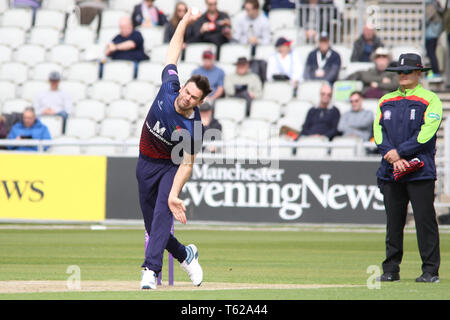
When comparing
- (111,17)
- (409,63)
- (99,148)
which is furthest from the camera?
(111,17)

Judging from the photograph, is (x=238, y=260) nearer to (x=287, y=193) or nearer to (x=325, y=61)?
(x=287, y=193)

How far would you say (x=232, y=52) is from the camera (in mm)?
22922

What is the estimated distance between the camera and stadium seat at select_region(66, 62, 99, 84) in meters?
23.5

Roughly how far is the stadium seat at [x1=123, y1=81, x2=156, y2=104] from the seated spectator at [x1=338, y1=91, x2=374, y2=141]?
15.5ft

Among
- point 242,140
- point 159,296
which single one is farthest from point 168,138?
point 242,140

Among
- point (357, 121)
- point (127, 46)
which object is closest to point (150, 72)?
point (127, 46)

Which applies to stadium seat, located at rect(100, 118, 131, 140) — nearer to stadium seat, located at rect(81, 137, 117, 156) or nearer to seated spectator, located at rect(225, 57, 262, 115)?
stadium seat, located at rect(81, 137, 117, 156)

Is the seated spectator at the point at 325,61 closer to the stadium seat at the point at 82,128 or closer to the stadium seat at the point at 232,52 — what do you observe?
the stadium seat at the point at 232,52

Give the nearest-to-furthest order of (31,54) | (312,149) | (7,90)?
(312,149)
(7,90)
(31,54)

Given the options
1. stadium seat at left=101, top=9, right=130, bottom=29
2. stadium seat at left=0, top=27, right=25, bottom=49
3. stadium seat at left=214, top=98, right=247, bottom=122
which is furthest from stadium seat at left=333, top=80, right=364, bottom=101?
stadium seat at left=0, top=27, right=25, bottom=49

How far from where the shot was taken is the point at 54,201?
63.0ft

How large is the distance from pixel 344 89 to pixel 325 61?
2.79ft

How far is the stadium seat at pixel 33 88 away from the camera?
2316 centimetres
